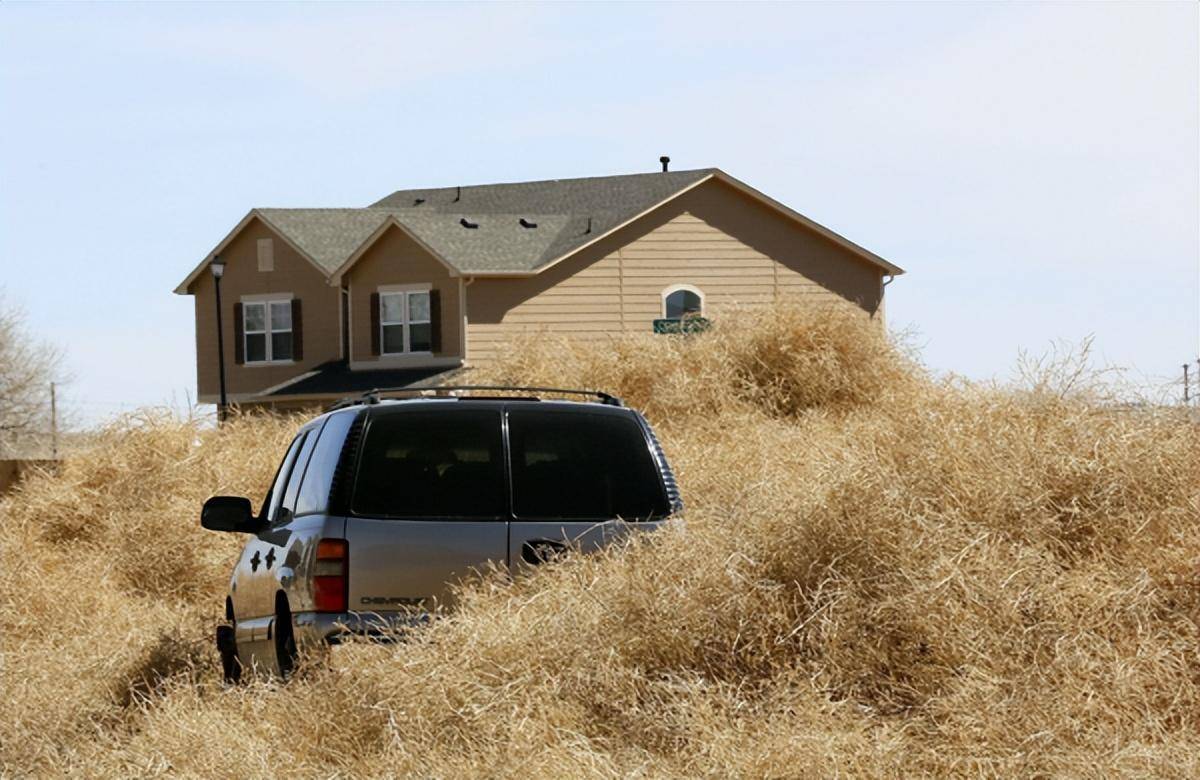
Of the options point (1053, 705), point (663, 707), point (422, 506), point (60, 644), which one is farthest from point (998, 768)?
point (60, 644)

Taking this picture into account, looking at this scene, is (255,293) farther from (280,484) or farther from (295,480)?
(295,480)

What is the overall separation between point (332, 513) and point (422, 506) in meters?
0.44

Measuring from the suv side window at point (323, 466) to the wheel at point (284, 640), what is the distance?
0.52m

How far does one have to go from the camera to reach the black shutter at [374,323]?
41.8m

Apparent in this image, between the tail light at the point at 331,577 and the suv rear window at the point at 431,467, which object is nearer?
the tail light at the point at 331,577

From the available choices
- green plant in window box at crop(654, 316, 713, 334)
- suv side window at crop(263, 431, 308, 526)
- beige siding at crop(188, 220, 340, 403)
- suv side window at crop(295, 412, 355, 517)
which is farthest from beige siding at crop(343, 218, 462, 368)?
suv side window at crop(295, 412, 355, 517)

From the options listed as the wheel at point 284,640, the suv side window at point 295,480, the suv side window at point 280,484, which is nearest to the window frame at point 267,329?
the suv side window at point 280,484

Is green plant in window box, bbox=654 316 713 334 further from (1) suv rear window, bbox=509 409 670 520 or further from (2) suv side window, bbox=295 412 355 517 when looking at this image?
(1) suv rear window, bbox=509 409 670 520

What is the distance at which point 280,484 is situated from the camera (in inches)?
419

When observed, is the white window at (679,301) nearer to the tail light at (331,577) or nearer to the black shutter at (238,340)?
the black shutter at (238,340)

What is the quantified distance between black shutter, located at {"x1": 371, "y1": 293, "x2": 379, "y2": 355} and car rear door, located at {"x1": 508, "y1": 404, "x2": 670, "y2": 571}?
3313cm

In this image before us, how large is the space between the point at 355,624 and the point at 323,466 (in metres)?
1.06

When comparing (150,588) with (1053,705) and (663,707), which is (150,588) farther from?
(1053,705)

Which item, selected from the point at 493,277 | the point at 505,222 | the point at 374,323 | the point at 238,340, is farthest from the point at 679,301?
the point at 238,340
